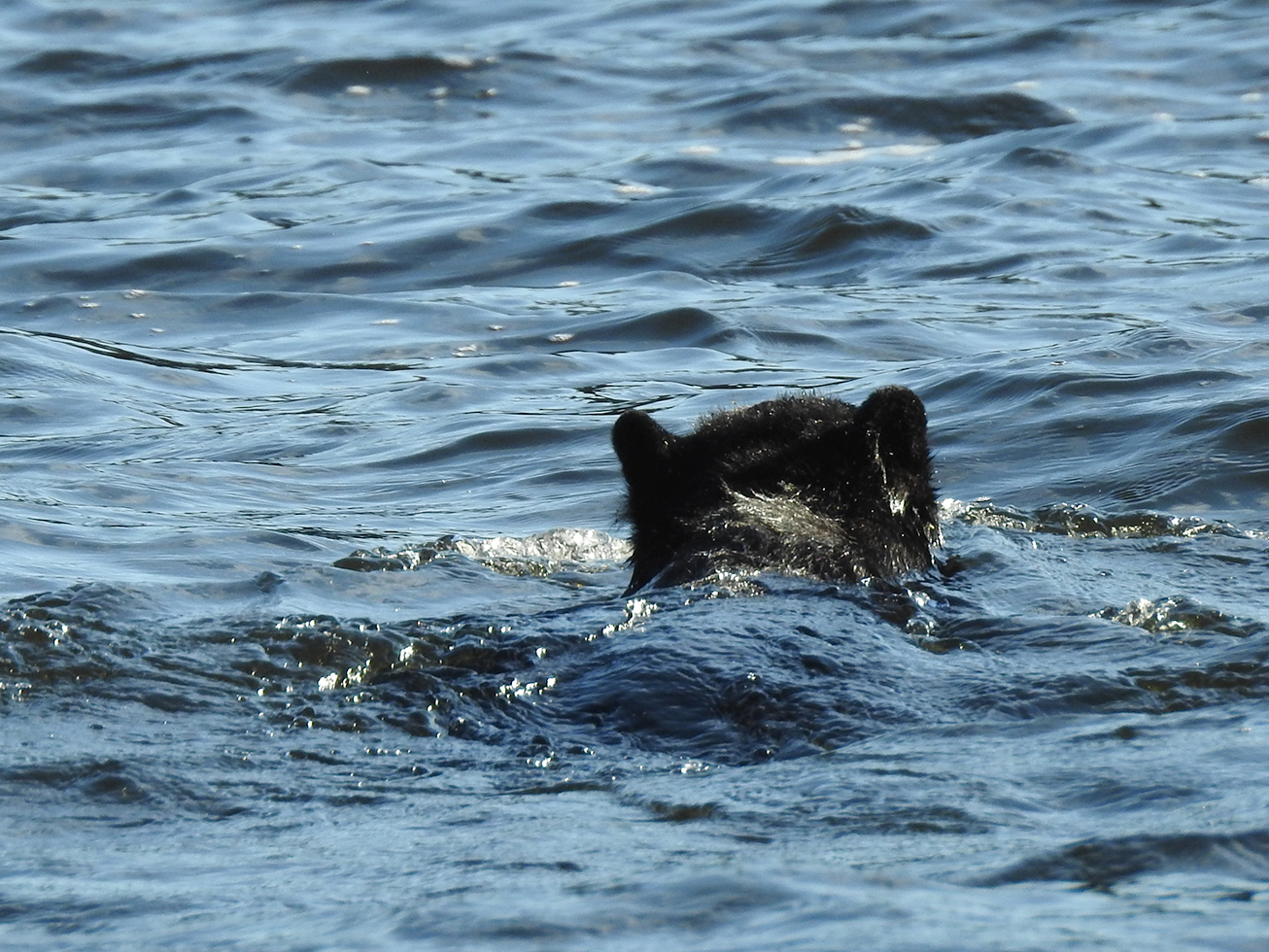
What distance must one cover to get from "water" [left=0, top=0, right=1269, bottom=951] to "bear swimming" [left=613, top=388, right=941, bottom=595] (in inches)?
10.7

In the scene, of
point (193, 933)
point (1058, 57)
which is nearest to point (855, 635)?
point (193, 933)

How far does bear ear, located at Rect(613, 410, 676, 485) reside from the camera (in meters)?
7.05

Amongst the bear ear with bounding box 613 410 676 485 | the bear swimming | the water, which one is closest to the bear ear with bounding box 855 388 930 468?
the bear swimming

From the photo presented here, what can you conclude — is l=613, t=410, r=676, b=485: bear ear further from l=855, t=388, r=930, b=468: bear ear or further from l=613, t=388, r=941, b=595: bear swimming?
l=855, t=388, r=930, b=468: bear ear

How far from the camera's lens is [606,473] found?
10500 mm

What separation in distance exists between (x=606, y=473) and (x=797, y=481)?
12.0 ft

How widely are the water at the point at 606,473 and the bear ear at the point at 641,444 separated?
57 centimetres

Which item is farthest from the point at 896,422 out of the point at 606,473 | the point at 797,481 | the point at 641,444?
the point at 606,473

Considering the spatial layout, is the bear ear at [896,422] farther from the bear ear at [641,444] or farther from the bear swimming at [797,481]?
the bear ear at [641,444]

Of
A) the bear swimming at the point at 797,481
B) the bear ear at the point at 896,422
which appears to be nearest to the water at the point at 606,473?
the bear swimming at the point at 797,481

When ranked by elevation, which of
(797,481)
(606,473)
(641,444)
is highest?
(641,444)

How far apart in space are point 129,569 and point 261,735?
10.3ft

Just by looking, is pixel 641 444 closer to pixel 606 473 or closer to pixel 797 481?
pixel 797 481

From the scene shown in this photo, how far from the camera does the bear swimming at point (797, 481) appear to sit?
668 cm
